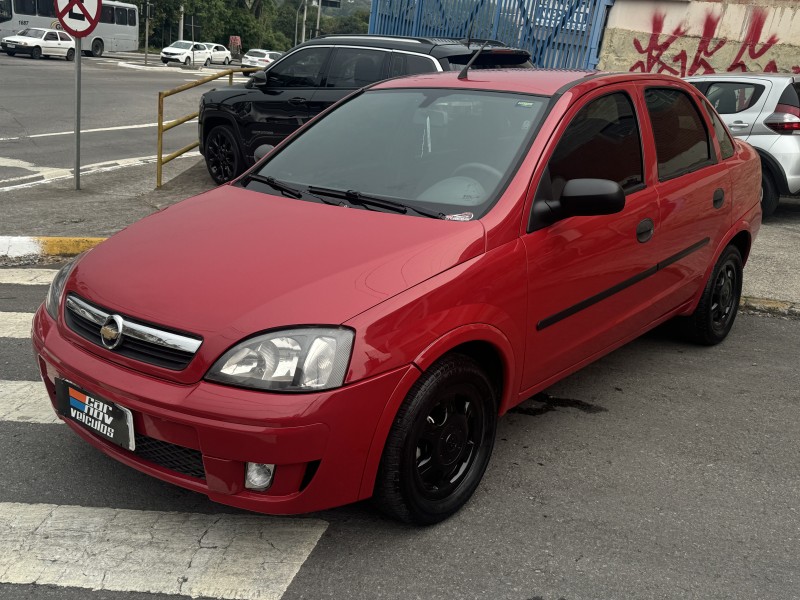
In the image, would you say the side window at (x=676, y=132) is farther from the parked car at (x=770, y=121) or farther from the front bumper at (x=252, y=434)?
the parked car at (x=770, y=121)

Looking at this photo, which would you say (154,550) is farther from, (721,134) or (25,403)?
(721,134)

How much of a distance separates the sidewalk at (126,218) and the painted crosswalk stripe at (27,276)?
0.43 meters

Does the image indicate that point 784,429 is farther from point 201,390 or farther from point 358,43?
point 358,43

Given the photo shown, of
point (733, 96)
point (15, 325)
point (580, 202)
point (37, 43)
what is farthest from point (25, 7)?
point (580, 202)

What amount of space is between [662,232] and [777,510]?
150cm

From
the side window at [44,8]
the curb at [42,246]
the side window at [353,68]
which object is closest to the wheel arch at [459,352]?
the curb at [42,246]

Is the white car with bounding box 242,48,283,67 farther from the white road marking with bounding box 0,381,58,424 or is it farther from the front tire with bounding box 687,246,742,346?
the white road marking with bounding box 0,381,58,424

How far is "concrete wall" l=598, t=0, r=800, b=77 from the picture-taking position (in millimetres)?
12859

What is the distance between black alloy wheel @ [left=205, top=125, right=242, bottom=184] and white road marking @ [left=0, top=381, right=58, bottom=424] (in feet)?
19.4

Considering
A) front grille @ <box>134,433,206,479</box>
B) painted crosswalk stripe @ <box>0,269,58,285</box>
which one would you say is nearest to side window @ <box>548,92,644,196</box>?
front grille @ <box>134,433,206,479</box>

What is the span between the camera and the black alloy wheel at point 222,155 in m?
10.0

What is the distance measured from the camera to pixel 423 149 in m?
3.88

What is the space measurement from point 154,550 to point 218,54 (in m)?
57.7

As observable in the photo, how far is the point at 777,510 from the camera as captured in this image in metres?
3.48
